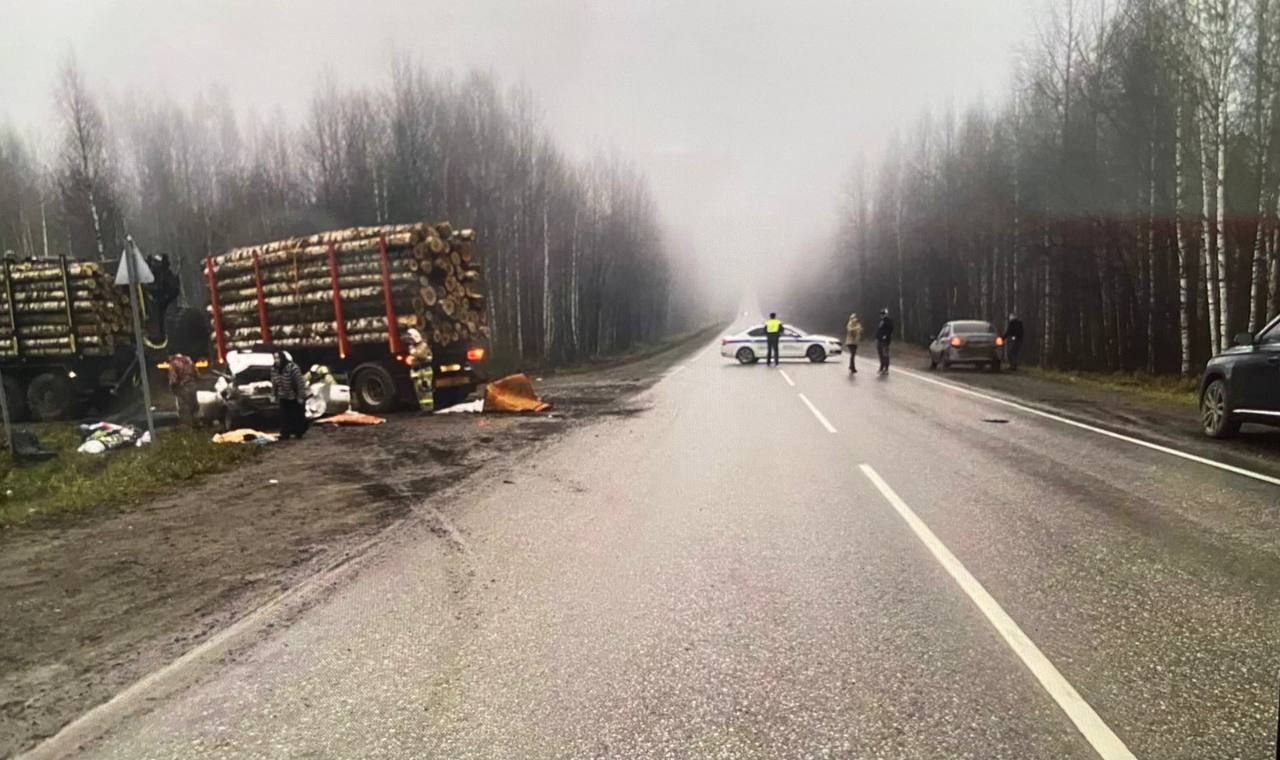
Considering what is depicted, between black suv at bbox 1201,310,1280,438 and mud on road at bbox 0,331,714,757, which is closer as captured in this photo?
mud on road at bbox 0,331,714,757

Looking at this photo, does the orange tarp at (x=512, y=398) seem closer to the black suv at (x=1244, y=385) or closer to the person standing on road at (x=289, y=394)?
the person standing on road at (x=289, y=394)

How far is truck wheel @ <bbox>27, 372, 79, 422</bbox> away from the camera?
1705cm

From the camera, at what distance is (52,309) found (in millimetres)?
17031

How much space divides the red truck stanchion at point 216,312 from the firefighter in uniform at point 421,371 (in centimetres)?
456

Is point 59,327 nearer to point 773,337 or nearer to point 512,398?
point 512,398

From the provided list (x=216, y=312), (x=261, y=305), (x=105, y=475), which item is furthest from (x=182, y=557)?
(x=216, y=312)

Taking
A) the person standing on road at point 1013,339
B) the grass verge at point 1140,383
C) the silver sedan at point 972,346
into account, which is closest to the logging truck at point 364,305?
the grass verge at point 1140,383

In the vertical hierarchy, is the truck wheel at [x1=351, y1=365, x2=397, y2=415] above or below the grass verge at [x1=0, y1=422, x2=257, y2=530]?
above

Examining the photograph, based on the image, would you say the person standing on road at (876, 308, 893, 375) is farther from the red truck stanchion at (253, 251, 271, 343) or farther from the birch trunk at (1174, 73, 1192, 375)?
the red truck stanchion at (253, 251, 271, 343)

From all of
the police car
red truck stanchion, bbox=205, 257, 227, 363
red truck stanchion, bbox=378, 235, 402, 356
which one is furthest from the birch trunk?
red truck stanchion, bbox=205, 257, 227, 363

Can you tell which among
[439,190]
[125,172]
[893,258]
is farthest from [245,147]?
[893,258]

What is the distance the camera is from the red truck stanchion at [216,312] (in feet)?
54.5

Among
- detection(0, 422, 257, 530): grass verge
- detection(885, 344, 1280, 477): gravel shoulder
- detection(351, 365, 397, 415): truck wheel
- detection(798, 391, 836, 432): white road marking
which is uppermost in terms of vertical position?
detection(351, 365, 397, 415): truck wheel

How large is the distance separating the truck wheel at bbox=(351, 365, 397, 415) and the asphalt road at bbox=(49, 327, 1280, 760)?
7770mm
